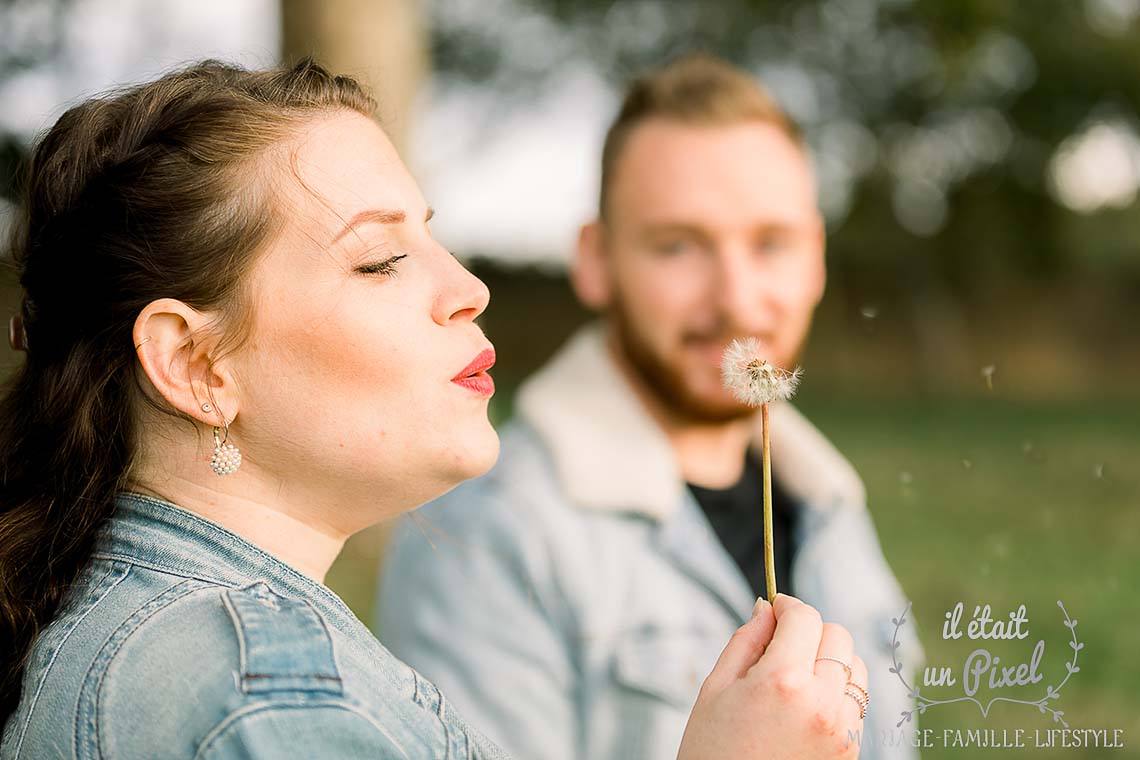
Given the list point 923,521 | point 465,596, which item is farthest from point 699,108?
point 923,521

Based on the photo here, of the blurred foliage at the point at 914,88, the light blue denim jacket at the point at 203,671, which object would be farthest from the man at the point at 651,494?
the blurred foliage at the point at 914,88

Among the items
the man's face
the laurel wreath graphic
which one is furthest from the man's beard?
the laurel wreath graphic

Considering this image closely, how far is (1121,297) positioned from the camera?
1766 centimetres

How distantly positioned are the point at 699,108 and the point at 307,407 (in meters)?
1.87

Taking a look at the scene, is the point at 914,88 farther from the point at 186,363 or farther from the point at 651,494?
the point at 186,363

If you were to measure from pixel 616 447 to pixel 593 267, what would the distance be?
2.00ft

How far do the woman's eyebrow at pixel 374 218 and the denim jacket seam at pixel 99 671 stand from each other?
1.70 ft

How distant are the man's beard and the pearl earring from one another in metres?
1.61

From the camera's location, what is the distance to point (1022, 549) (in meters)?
2.83

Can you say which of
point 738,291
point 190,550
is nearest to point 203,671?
point 190,550

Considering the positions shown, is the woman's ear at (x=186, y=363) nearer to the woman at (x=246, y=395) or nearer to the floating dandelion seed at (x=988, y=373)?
the woman at (x=246, y=395)

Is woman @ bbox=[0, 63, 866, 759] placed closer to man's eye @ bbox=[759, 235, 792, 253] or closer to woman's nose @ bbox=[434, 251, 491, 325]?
woman's nose @ bbox=[434, 251, 491, 325]

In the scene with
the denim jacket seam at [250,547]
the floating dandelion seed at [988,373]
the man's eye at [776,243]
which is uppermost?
the man's eye at [776,243]

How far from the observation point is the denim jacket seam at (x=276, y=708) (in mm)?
1257
